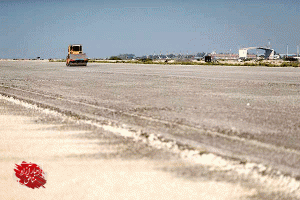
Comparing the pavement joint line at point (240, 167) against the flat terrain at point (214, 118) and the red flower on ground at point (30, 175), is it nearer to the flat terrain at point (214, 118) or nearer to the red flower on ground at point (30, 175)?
the flat terrain at point (214, 118)

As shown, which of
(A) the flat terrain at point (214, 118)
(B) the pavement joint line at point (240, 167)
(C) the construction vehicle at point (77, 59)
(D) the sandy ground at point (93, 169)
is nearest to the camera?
(D) the sandy ground at point (93, 169)

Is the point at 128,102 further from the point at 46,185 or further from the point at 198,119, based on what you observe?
the point at 46,185

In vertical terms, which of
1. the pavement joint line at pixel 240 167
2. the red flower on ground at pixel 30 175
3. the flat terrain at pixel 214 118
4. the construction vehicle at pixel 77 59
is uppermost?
the construction vehicle at pixel 77 59

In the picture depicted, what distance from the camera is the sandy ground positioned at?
13.8 feet

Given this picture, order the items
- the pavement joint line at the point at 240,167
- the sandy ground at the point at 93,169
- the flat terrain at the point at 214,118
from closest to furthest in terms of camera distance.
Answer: the sandy ground at the point at 93,169
the pavement joint line at the point at 240,167
the flat terrain at the point at 214,118

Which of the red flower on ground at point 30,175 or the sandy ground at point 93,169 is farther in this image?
the red flower on ground at point 30,175

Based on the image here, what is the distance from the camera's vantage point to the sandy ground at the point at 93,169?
4.20 m

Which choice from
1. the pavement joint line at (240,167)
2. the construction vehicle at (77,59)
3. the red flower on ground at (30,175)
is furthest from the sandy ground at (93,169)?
the construction vehicle at (77,59)

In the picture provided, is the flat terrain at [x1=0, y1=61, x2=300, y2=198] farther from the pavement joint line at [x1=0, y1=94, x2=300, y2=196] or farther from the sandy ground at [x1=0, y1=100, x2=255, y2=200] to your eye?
the sandy ground at [x1=0, y1=100, x2=255, y2=200]

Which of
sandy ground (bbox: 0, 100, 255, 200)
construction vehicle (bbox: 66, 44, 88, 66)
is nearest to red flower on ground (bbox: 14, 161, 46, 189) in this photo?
sandy ground (bbox: 0, 100, 255, 200)

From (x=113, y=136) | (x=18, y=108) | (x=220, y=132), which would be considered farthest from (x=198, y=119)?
(x=18, y=108)

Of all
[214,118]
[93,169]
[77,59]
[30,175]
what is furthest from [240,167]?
[77,59]

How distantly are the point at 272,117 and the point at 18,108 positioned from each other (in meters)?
6.04

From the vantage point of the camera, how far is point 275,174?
4.93m
